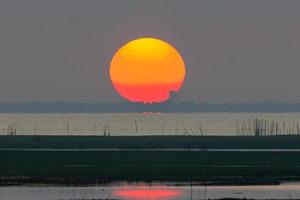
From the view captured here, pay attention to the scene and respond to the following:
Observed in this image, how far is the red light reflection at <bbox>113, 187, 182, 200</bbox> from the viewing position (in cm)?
5247

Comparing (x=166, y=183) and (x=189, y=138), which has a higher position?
(x=189, y=138)

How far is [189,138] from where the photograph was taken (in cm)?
11762

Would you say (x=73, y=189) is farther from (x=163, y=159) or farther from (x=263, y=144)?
(x=263, y=144)

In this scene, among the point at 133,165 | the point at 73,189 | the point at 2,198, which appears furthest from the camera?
the point at 133,165

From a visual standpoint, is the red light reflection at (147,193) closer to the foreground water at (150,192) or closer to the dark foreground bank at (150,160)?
the foreground water at (150,192)

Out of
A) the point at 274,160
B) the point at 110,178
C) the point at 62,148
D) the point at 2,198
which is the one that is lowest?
the point at 2,198

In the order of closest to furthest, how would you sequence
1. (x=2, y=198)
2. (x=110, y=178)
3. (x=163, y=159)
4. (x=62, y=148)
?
(x=2, y=198)
(x=110, y=178)
(x=163, y=159)
(x=62, y=148)

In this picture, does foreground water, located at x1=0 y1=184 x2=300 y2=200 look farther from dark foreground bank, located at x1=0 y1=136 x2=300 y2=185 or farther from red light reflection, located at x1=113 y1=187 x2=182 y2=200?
dark foreground bank, located at x1=0 y1=136 x2=300 y2=185

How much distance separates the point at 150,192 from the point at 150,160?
25657 mm

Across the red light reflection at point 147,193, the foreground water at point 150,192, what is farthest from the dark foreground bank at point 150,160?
the red light reflection at point 147,193

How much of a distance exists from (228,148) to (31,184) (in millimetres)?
44919

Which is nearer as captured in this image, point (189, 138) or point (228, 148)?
point (228, 148)

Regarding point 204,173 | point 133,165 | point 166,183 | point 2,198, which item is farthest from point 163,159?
point 2,198

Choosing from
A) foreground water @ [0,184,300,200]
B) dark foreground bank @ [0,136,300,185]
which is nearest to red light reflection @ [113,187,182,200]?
foreground water @ [0,184,300,200]
